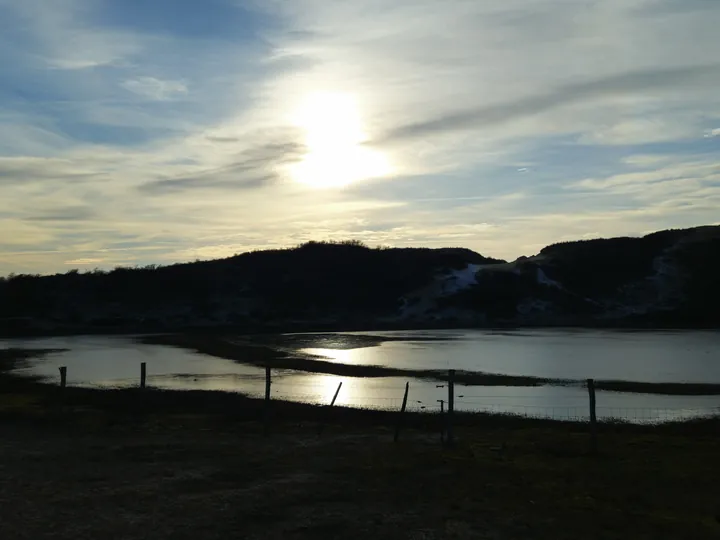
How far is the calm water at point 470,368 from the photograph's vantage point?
36000 mm

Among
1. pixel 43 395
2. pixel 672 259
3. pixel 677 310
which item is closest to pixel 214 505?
pixel 43 395

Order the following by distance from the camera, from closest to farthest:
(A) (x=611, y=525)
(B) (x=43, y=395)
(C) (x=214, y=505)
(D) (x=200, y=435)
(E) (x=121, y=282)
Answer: (A) (x=611, y=525), (C) (x=214, y=505), (D) (x=200, y=435), (B) (x=43, y=395), (E) (x=121, y=282)

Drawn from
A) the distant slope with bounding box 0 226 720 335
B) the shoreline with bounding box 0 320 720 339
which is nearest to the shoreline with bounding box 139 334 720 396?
the shoreline with bounding box 0 320 720 339

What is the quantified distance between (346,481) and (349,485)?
15.4 inches

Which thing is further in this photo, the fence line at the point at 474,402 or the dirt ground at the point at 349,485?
the fence line at the point at 474,402

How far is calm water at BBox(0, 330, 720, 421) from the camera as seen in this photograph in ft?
118

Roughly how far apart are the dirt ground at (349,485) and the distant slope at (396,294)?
109733 mm

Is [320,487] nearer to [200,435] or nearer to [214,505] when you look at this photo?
[214,505]

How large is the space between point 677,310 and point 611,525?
153 meters

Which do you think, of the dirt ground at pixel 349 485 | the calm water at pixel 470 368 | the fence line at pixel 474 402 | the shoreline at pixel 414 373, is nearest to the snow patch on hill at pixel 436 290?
the calm water at pixel 470 368

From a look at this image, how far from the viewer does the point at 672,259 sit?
→ 616 ft

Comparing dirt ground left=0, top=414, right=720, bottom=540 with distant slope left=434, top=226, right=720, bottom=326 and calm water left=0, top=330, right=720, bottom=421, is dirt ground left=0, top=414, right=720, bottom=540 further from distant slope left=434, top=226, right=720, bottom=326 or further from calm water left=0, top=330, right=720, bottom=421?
distant slope left=434, top=226, right=720, bottom=326

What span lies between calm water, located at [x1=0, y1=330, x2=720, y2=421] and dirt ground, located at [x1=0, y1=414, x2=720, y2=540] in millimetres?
10877

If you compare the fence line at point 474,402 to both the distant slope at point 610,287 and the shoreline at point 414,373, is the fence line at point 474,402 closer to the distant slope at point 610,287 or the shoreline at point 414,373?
the shoreline at point 414,373
